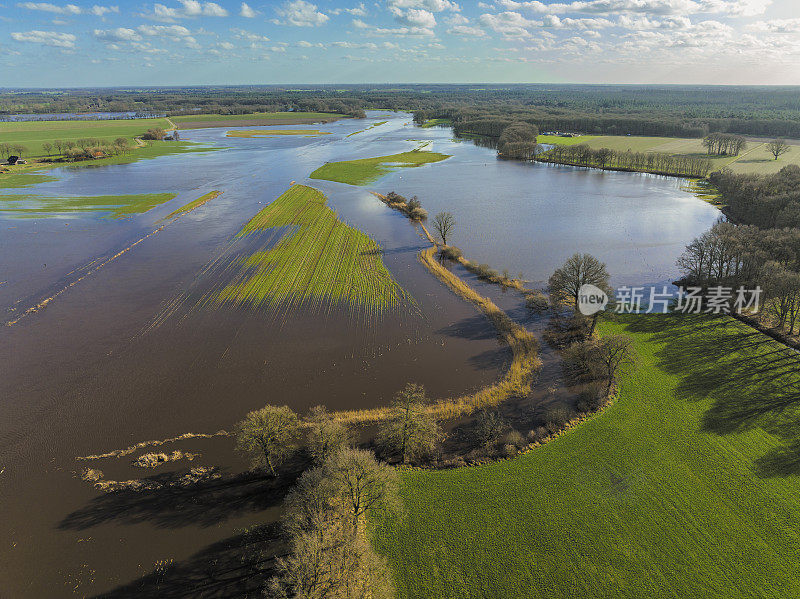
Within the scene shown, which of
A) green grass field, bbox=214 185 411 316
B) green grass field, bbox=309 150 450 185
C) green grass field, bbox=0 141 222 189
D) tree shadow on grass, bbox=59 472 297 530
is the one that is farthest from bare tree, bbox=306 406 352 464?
green grass field, bbox=0 141 222 189

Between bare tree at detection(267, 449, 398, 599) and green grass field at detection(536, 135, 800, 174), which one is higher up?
green grass field at detection(536, 135, 800, 174)

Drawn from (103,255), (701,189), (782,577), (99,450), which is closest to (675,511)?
(782,577)

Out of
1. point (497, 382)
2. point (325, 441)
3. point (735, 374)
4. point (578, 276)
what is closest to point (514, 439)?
point (497, 382)

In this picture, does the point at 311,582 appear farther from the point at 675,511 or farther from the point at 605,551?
the point at 675,511

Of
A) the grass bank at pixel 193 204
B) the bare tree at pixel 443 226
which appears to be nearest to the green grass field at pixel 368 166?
the grass bank at pixel 193 204

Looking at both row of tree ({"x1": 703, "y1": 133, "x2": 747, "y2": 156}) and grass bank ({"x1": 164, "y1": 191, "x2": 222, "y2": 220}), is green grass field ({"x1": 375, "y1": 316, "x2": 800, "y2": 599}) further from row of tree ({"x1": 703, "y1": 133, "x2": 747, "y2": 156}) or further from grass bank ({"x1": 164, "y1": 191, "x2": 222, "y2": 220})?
row of tree ({"x1": 703, "y1": 133, "x2": 747, "y2": 156})

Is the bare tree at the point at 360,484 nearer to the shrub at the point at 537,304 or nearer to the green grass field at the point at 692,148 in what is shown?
the shrub at the point at 537,304

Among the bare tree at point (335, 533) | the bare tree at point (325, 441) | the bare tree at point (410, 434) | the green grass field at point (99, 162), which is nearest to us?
the bare tree at point (335, 533)
